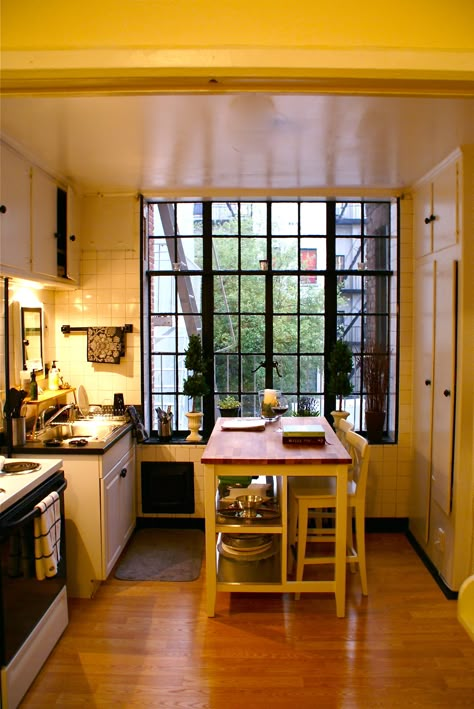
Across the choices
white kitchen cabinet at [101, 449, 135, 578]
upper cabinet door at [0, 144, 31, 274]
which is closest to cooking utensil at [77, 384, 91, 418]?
white kitchen cabinet at [101, 449, 135, 578]

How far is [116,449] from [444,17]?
2830 mm

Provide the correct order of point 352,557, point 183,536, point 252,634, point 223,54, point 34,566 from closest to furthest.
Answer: point 223,54
point 34,566
point 252,634
point 352,557
point 183,536

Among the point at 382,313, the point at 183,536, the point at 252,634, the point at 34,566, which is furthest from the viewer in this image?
the point at 382,313

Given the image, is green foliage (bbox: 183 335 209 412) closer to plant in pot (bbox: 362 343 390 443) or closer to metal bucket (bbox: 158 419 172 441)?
metal bucket (bbox: 158 419 172 441)

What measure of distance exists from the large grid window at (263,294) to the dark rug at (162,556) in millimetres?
857

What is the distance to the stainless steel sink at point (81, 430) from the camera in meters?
3.07

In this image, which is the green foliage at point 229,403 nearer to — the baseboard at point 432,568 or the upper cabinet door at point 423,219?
the baseboard at point 432,568

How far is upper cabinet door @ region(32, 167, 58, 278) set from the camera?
287 centimetres

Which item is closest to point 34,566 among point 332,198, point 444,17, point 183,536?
point 183,536

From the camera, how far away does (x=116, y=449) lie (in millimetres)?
3119

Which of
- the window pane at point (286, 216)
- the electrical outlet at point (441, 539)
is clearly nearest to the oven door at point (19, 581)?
the electrical outlet at point (441, 539)

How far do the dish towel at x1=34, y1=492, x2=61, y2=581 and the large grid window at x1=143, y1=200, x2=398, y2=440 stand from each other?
1656 mm

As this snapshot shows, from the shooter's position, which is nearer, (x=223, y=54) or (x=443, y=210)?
(x=223, y=54)

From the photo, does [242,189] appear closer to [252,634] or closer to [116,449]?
[116,449]
